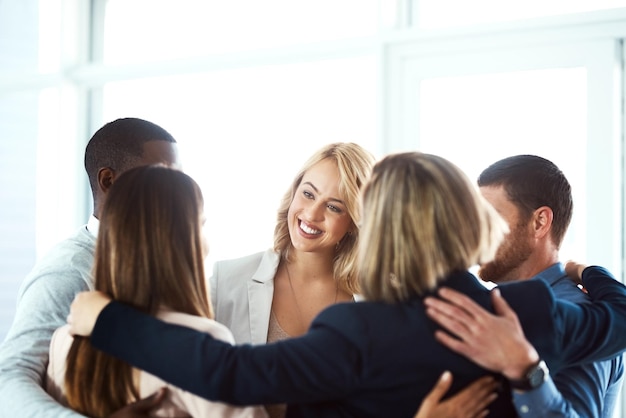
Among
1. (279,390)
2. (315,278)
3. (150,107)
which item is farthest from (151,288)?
(150,107)

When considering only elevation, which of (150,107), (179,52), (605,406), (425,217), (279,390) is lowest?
(605,406)

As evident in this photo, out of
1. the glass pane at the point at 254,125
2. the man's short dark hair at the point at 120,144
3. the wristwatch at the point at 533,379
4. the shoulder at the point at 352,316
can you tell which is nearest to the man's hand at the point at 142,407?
the shoulder at the point at 352,316

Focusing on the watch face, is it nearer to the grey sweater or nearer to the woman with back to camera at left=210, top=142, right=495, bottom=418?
the grey sweater

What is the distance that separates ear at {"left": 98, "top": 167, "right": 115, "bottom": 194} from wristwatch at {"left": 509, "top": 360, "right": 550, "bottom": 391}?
4.47 feet

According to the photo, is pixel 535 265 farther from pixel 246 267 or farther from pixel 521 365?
pixel 246 267

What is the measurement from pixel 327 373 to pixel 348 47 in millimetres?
3002

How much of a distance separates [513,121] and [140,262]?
2.65 meters

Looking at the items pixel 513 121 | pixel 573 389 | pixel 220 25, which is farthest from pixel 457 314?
pixel 220 25

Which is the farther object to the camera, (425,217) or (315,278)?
(315,278)

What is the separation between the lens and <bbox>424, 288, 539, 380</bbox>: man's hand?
141 cm

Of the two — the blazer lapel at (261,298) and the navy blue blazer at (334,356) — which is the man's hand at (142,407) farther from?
the blazer lapel at (261,298)

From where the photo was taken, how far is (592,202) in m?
3.47

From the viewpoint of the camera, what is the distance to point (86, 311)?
1.49 m

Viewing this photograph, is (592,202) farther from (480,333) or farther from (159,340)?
(159,340)
